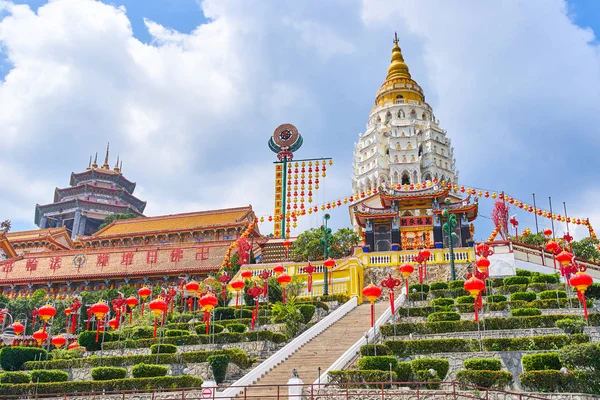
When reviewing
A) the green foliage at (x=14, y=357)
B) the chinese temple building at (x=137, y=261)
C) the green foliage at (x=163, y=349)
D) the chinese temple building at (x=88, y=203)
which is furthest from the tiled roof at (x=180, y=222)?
the green foliage at (x=163, y=349)

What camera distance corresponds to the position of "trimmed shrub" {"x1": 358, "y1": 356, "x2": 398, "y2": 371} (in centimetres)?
2031

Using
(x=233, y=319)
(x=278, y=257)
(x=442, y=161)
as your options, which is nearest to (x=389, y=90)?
(x=442, y=161)

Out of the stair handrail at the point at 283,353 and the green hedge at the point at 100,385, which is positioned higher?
the stair handrail at the point at 283,353

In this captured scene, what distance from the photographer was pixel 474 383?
1903 cm

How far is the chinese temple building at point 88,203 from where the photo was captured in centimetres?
9079

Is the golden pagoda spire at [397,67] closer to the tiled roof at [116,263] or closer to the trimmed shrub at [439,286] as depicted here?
the tiled roof at [116,263]

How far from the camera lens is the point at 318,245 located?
42.4 meters

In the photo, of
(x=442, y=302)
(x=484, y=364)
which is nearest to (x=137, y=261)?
(x=442, y=302)

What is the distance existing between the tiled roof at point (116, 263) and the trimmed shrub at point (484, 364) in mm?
29240

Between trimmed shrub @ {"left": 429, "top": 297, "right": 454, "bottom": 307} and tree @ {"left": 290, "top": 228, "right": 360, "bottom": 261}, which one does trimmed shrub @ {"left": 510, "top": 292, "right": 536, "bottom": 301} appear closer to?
trimmed shrub @ {"left": 429, "top": 297, "right": 454, "bottom": 307}

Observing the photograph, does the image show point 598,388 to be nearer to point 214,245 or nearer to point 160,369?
point 160,369

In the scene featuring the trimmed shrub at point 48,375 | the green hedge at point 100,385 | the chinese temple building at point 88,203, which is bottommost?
the green hedge at point 100,385

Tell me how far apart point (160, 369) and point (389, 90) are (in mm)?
55880

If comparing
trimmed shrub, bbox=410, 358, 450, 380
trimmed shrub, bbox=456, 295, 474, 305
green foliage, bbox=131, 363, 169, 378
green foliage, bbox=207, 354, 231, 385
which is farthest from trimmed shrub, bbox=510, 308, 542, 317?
green foliage, bbox=131, 363, 169, 378
